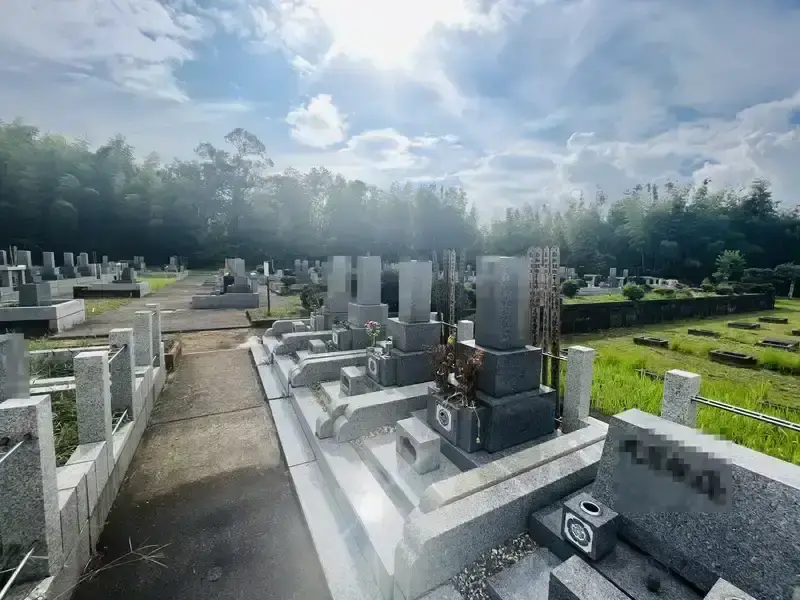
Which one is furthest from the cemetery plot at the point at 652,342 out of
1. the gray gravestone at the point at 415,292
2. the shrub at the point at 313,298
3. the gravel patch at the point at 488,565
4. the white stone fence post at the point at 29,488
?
the white stone fence post at the point at 29,488

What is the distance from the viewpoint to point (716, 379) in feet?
24.4

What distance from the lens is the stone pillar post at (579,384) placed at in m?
4.09

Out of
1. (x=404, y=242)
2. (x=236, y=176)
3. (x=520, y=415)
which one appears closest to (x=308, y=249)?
(x=404, y=242)

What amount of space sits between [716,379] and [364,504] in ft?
26.1

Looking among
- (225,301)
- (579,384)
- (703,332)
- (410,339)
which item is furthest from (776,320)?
(225,301)

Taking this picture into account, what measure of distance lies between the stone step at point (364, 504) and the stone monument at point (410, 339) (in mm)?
1326

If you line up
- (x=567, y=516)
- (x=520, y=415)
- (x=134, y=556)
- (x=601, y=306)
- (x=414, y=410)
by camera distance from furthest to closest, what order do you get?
(x=601, y=306) < (x=414, y=410) < (x=520, y=415) < (x=134, y=556) < (x=567, y=516)

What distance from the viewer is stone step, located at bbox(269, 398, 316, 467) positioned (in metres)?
4.40

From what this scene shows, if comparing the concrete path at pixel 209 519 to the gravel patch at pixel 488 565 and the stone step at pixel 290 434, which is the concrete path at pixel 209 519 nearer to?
the stone step at pixel 290 434

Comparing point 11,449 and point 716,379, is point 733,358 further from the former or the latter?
point 11,449

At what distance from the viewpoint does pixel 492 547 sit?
2.70m

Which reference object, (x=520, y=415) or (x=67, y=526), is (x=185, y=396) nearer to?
(x=67, y=526)

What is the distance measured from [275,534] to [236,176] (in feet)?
178

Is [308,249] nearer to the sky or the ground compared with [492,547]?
nearer to the sky
